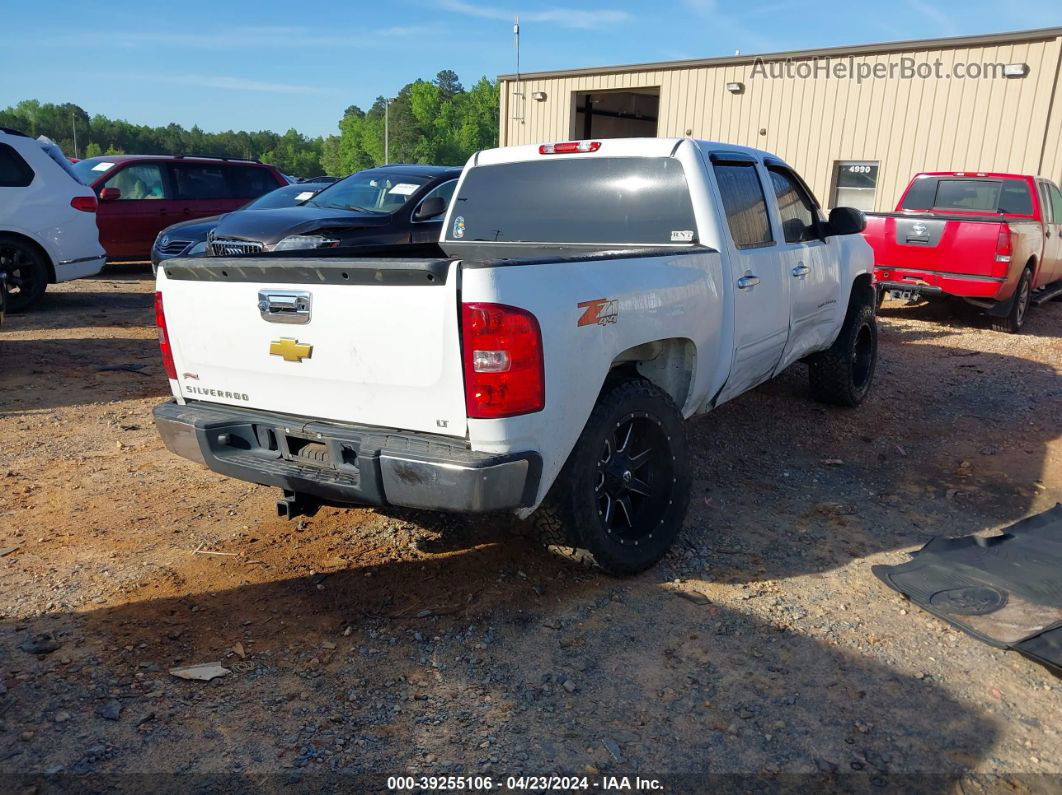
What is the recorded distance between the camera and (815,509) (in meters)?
4.77

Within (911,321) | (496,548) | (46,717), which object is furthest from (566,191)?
(911,321)

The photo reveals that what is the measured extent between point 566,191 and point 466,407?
219 cm

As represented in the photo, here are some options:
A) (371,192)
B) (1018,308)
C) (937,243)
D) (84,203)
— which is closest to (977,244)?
(937,243)

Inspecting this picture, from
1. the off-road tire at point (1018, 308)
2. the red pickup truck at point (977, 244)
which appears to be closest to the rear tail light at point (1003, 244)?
the red pickup truck at point (977, 244)

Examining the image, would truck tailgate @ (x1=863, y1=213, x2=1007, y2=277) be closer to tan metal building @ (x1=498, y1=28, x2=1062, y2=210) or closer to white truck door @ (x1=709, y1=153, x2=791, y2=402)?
white truck door @ (x1=709, y1=153, x2=791, y2=402)

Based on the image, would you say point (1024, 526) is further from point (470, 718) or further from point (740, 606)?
point (470, 718)

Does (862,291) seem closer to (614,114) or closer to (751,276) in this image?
(751,276)

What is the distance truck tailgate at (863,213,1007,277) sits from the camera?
1003 cm

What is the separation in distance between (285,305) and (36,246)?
8.33 metres

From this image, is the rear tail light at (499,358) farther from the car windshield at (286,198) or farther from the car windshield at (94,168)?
the car windshield at (94,168)

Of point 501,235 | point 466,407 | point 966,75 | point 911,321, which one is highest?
point 966,75

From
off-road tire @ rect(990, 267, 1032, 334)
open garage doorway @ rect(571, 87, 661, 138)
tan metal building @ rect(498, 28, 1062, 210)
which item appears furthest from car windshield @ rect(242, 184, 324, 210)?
open garage doorway @ rect(571, 87, 661, 138)

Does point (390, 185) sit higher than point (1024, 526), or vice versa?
point (390, 185)

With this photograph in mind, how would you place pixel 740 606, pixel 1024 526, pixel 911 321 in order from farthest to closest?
pixel 911 321 < pixel 1024 526 < pixel 740 606
